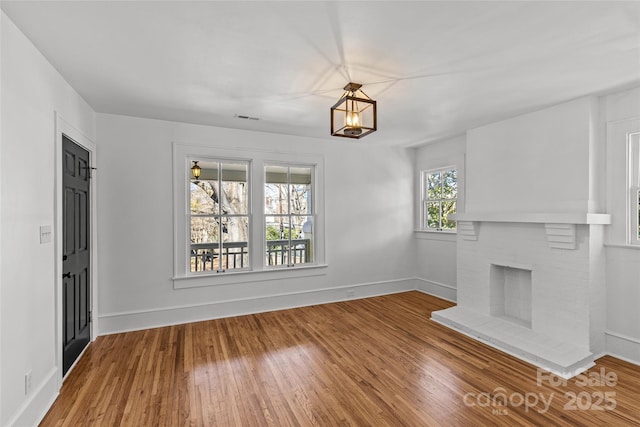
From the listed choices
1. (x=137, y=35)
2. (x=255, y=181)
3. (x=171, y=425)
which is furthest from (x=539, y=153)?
(x=171, y=425)

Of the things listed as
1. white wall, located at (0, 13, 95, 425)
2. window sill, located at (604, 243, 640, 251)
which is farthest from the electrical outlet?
window sill, located at (604, 243, 640, 251)

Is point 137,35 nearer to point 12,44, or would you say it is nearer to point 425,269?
point 12,44

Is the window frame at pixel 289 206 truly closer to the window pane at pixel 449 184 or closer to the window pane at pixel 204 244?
the window pane at pixel 204 244

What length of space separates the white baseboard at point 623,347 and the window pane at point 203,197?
4910 millimetres

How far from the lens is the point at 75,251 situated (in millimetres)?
3070

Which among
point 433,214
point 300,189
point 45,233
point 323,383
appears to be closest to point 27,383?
point 45,233

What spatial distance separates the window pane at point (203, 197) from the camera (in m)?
4.28

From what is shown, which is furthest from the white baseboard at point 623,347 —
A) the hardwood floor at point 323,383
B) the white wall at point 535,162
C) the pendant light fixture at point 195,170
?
the pendant light fixture at point 195,170

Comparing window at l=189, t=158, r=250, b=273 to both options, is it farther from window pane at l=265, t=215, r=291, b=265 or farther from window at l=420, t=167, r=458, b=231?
window at l=420, t=167, r=458, b=231

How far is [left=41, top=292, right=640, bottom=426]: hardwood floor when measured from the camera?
2217 mm

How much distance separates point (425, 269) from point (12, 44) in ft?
19.0

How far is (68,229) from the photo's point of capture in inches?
114

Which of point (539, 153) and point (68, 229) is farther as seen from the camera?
point (539, 153)

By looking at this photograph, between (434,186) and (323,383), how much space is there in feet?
13.4
